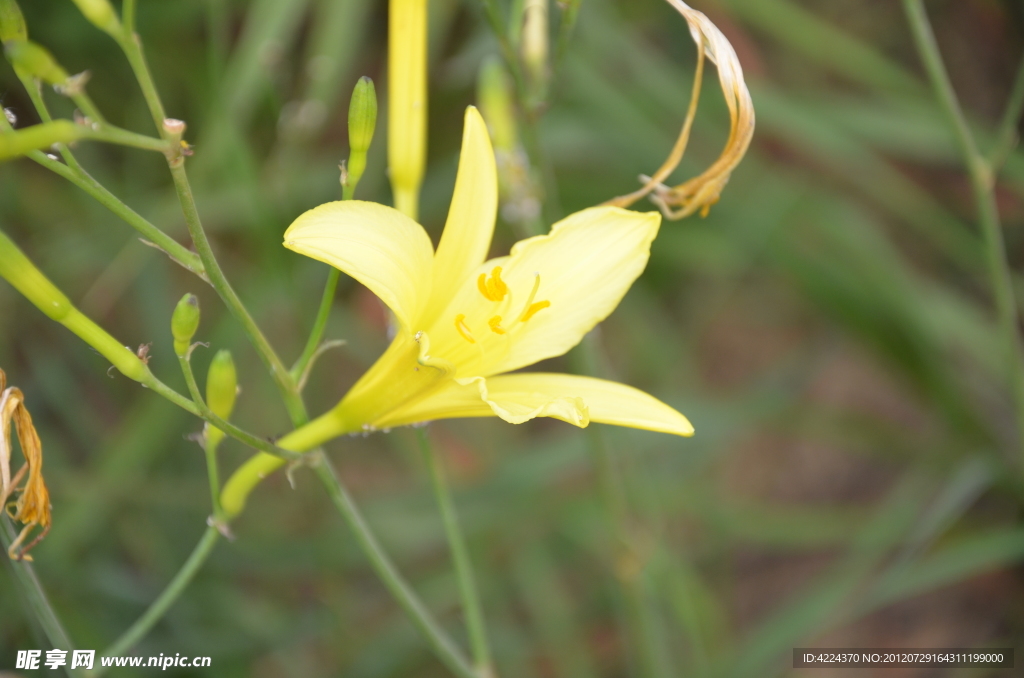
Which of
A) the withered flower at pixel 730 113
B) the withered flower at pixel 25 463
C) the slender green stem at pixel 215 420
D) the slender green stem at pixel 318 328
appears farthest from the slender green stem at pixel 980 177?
the withered flower at pixel 25 463

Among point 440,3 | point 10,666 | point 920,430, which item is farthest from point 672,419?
point 920,430

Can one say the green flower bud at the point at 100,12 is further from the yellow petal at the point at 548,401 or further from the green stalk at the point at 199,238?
the yellow petal at the point at 548,401

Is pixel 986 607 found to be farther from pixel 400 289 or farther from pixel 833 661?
pixel 400 289

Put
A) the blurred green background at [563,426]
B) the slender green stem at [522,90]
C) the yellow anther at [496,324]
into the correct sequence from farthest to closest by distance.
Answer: the blurred green background at [563,426] < the slender green stem at [522,90] < the yellow anther at [496,324]

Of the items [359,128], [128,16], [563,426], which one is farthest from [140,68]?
[563,426]

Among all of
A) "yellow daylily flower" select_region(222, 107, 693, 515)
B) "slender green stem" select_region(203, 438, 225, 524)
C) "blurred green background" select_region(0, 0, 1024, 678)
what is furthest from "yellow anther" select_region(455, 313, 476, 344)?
"blurred green background" select_region(0, 0, 1024, 678)
